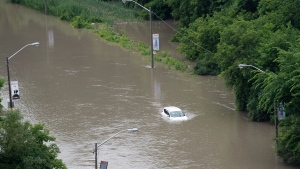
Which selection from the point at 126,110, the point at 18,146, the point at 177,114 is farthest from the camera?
the point at 126,110

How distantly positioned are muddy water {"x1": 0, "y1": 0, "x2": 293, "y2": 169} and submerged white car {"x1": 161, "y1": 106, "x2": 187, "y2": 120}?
47 cm

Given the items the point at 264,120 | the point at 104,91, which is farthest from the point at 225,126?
the point at 104,91

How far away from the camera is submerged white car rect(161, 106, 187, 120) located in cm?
4925

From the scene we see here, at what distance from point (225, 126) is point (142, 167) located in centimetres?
875

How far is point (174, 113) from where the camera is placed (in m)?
49.4

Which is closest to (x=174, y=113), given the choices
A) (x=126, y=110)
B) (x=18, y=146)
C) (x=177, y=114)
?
(x=177, y=114)

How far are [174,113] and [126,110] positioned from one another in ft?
12.5

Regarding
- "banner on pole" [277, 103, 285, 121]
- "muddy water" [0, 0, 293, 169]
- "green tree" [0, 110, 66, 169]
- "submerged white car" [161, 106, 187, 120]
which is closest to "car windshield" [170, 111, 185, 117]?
"submerged white car" [161, 106, 187, 120]

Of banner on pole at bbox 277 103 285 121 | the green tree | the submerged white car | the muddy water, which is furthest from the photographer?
the submerged white car

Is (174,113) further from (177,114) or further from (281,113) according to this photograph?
(281,113)

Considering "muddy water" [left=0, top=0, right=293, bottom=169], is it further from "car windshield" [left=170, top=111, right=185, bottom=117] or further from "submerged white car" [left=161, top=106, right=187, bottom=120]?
"car windshield" [left=170, top=111, right=185, bottom=117]

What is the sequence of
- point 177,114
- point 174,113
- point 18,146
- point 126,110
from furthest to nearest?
1. point 126,110
2. point 177,114
3. point 174,113
4. point 18,146

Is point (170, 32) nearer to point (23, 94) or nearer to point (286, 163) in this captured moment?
point (23, 94)

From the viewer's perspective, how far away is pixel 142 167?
41.3 metres
